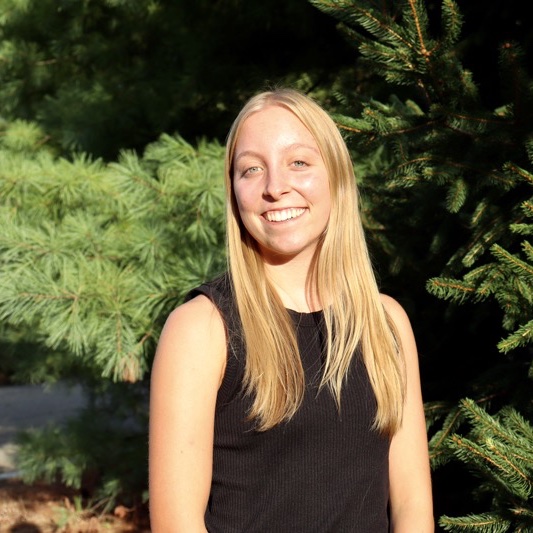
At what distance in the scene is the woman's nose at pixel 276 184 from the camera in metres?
1.94

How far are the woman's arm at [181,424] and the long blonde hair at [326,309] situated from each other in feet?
0.35

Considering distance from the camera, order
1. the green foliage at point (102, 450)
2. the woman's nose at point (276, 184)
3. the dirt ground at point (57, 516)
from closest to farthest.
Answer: the woman's nose at point (276, 184) < the green foliage at point (102, 450) < the dirt ground at point (57, 516)

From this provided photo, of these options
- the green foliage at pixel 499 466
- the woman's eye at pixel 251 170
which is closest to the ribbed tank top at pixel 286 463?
the woman's eye at pixel 251 170

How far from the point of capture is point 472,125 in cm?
247

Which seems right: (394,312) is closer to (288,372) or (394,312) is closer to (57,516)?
(288,372)

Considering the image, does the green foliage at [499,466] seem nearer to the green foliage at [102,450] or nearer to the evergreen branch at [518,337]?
the evergreen branch at [518,337]

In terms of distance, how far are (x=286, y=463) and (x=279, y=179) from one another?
62 cm

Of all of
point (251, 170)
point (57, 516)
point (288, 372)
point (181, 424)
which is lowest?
point (57, 516)

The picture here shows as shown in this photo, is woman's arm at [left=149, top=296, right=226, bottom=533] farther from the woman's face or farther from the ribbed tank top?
the woman's face

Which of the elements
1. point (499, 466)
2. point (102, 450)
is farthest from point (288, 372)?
point (102, 450)

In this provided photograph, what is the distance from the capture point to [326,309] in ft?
6.69

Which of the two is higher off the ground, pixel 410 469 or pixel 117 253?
pixel 117 253

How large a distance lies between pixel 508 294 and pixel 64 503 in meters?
3.52

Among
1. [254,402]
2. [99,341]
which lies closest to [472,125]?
[254,402]
